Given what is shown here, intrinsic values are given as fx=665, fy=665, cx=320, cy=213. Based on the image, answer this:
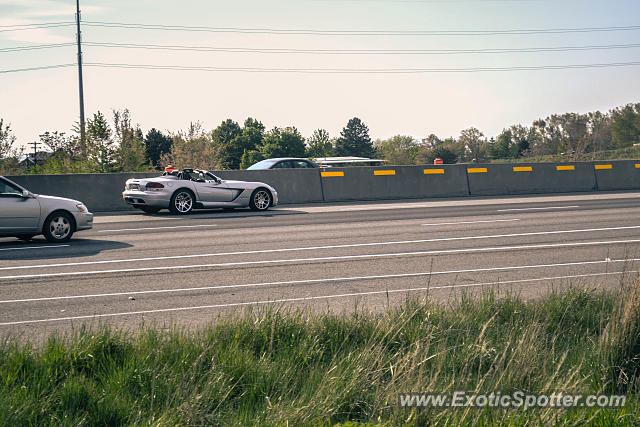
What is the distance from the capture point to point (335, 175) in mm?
25969

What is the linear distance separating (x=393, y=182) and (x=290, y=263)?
16.6m

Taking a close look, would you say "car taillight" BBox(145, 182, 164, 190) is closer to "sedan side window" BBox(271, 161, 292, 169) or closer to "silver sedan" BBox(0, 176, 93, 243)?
"silver sedan" BBox(0, 176, 93, 243)

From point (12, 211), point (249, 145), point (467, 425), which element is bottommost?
point (467, 425)

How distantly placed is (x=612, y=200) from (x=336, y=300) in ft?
63.6

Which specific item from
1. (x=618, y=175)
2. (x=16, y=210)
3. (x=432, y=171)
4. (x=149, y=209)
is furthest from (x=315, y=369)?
(x=618, y=175)

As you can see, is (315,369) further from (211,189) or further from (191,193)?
(211,189)

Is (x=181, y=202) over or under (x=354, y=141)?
under

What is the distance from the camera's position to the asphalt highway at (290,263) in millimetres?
7738

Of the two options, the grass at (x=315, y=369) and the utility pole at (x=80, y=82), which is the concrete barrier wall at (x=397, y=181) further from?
the grass at (x=315, y=369)

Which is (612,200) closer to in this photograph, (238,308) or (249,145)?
(238,308)

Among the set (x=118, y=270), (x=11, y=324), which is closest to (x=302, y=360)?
(x=11, y=324)

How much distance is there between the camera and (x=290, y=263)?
1087cm

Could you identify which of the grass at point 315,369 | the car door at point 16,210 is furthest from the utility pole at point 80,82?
the grass at point 315,369

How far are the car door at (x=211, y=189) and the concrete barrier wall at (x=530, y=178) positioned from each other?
12.2 m
